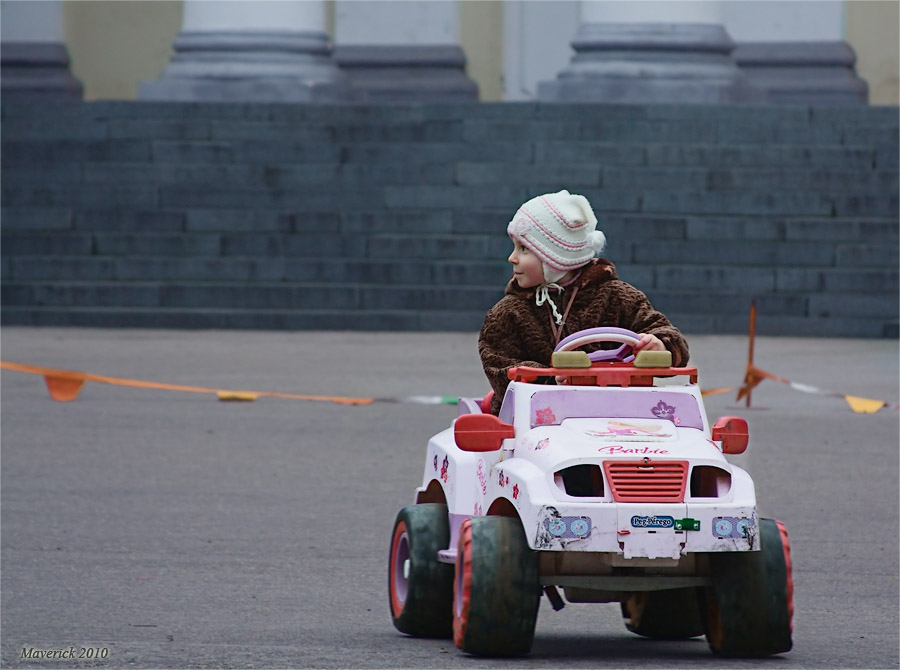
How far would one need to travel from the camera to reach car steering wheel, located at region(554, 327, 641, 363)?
529 cm

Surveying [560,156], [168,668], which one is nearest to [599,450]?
[168,668]

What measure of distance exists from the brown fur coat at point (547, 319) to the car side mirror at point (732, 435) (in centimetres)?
29

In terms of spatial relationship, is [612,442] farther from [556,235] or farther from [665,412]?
[556,235]

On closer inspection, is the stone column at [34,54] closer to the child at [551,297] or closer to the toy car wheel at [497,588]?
the child at [551,297]

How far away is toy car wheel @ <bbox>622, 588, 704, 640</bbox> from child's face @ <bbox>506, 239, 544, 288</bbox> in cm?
100

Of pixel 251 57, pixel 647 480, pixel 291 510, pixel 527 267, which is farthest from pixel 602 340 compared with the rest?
pixel 251 57

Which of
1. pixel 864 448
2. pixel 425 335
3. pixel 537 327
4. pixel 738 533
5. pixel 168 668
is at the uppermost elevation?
pixel 537 327

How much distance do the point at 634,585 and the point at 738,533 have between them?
0.31 meters

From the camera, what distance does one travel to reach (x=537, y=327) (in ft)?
18.1

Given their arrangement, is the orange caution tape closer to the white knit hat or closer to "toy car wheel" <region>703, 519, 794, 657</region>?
the white knit hat

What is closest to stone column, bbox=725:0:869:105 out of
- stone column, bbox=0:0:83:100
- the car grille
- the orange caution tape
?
stone column, bbox=0:0:83:100

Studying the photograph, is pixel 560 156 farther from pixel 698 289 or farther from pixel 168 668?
pixel 168 668

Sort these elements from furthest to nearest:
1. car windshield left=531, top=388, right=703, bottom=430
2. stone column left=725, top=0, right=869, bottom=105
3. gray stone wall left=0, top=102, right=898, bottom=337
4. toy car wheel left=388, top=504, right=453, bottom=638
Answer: stone column left=725, top=0, right=869, bottom=105
gray stone wall left=0, top=102, right=898, bottom=337
toy car wheel left=388, top=504, right=453, bottom=638
car windshield left=531, top=388, right=703, bottom=430

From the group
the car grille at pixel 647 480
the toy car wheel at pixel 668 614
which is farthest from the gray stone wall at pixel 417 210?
the car grille at pixel 647 480
